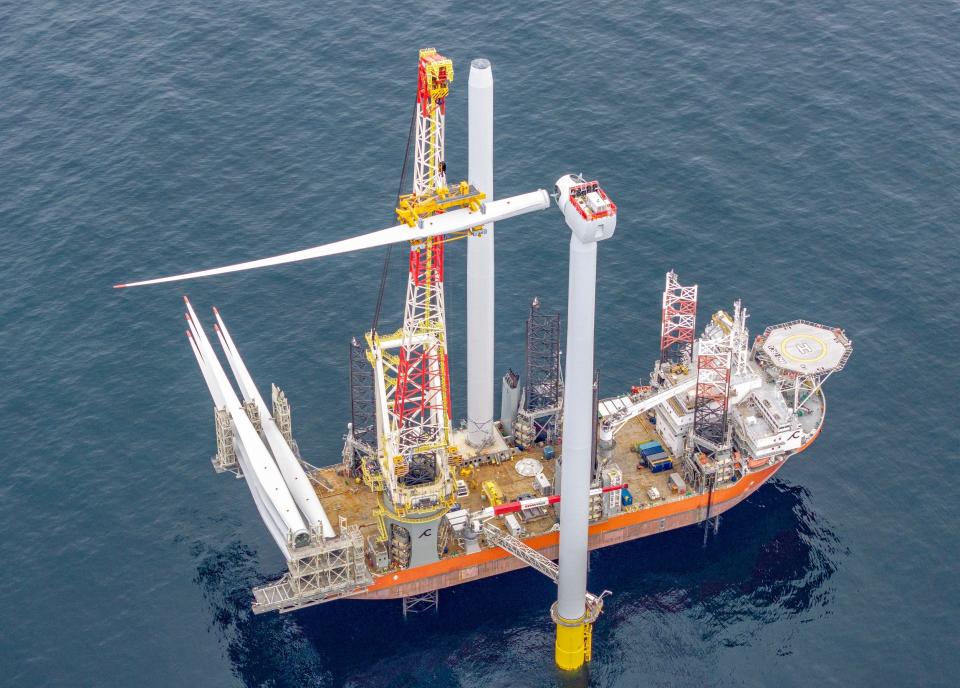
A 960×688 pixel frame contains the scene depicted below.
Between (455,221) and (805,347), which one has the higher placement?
(455,221)

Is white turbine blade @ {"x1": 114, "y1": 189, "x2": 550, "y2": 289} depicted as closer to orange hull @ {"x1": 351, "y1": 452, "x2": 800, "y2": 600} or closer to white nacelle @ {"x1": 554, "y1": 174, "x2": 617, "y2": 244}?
white nacelle @ {"x1": 554, "y1": 174, "x2": 617, "y2": 244}

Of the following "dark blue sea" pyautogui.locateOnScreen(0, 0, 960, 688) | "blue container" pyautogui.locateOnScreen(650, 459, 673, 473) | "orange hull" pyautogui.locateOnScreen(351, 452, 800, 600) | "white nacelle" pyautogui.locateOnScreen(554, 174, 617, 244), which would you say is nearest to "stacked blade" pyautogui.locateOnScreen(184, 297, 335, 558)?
"dark blue sea" pyautogui.locateOnScreen(0, 0, 960, 688)

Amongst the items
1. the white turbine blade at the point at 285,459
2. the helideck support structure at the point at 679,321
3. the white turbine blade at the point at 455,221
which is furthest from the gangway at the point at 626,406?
the white turbine blade at the point at 455,221

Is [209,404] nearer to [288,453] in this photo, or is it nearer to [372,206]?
[288,453]

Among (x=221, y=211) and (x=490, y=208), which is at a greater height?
(x=490, y=208)

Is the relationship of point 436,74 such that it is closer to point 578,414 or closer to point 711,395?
point 578,414

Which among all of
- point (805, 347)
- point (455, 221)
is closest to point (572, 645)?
point (805, 347)

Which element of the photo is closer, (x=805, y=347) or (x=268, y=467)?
(x=268, y=467)

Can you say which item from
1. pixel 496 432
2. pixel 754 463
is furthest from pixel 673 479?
pixel 496 432
